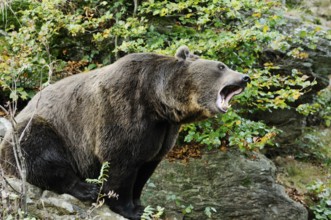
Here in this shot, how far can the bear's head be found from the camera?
557cm

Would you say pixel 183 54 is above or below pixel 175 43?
above

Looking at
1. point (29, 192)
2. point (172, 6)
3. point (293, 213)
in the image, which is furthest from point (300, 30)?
point (29, 192)

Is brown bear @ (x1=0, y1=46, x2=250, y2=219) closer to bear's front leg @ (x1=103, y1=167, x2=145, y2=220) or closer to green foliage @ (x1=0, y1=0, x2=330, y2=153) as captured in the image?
bear's front leg @ (x1=103, y1=167, x2=145, y2=220)

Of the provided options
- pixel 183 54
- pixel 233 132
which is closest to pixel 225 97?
pixel 183 54

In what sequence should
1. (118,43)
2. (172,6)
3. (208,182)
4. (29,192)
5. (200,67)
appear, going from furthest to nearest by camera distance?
(118,43)
(208,182)
(172,6)
(200,67)
(29,192)

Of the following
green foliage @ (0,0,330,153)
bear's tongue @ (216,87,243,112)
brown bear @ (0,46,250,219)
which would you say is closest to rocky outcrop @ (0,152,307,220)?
green foliage @ (0,0,330,153)

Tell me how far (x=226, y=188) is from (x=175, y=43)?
244cm

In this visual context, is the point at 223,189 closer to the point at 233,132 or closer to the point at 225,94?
the point at 233,132

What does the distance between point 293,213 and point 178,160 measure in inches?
80.8

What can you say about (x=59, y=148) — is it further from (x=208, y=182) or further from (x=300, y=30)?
(x=300, y=30)

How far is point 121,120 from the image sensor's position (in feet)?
18.1

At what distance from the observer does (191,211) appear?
310 inches

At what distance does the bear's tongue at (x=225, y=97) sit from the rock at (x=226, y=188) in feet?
8.57

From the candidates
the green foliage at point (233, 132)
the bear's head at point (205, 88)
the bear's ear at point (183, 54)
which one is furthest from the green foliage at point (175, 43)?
the bear's head at point (205, 88)
